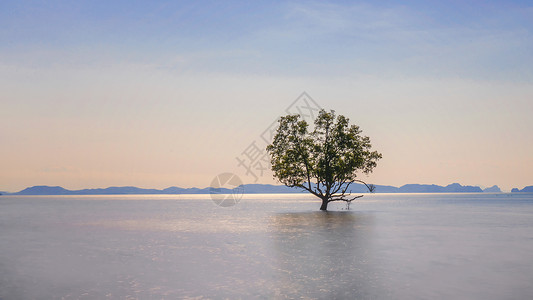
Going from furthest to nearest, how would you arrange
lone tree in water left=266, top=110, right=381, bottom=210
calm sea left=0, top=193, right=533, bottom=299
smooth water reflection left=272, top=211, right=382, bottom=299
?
1. lone tree in water left=266, top=110, right=381, bottom=210
2. calm sea left=0, top=193, right=533, bottom=299
3. smooth water reflection left=272, top=211, right=382, bottom=299

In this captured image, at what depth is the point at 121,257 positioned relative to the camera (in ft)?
104

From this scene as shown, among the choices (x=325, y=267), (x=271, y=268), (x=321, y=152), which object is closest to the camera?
(x=325, y=267)

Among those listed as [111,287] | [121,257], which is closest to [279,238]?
[121,257]

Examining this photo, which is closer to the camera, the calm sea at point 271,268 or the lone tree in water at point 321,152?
the calm sea at point 271,268

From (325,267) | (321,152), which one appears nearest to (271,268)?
(325,267)

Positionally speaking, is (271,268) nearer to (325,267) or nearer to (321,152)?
(325,267)

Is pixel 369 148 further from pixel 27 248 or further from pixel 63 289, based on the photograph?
pixel 63 289

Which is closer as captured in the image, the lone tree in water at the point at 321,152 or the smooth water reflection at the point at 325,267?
the smooth water reflection at the point at 325,267

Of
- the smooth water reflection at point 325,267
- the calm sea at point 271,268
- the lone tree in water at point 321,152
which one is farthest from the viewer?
the lone tree in water at point 321,152

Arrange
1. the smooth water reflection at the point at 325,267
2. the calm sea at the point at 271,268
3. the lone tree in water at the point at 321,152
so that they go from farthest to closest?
the lone tree in water at the point at 321,152 → the calm sea at the point at 271,268 → the smooth water reflection at the point at 325,267

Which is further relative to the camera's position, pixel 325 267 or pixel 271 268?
pixel 271 268

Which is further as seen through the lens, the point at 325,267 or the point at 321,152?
the point at 321,152

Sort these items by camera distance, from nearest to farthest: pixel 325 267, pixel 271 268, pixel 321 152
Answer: pixel 325 267 < pixel 271 268 < pixel 321 152

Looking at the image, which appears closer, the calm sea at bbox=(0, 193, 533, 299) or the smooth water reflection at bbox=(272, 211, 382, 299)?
the smooth water reflection at bbox=(272, 211, 382, 299)
